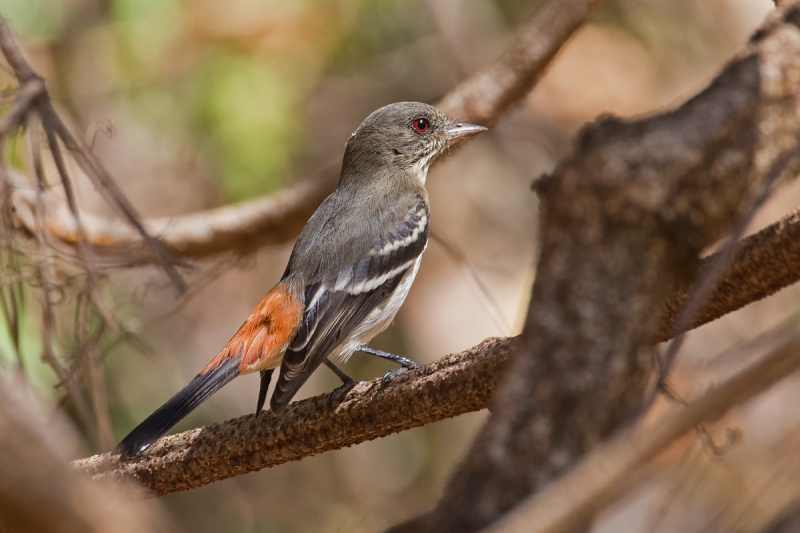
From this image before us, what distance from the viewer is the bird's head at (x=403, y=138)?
476cm

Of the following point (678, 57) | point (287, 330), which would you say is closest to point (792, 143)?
point (287, 330)

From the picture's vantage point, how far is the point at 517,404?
4.61 feet

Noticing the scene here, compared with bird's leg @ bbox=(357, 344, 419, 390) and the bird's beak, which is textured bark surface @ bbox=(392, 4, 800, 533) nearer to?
bird's leg @ bbox=(357, 344, 419, 390)

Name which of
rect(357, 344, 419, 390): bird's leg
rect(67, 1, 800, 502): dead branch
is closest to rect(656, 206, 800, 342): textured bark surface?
rect(67, 1, 800, 502): dead branch

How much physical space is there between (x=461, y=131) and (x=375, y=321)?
4.66ft

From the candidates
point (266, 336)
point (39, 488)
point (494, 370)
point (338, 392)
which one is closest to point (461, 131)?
point (266, 336)

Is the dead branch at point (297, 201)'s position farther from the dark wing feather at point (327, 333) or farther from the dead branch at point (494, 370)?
the dead branch at point (494, 370)

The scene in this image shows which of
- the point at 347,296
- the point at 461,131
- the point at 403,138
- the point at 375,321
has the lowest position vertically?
the point at 375,321

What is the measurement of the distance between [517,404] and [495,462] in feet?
0.36

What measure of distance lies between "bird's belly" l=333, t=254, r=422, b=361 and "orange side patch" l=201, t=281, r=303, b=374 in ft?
1.18

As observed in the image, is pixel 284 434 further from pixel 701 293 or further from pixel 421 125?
pixel 421 125

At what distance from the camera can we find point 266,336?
379 centimetres

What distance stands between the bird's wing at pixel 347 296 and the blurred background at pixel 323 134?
2882 mm

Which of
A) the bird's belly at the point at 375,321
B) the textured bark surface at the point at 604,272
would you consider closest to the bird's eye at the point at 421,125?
the bird's belly at the point at 375,321
